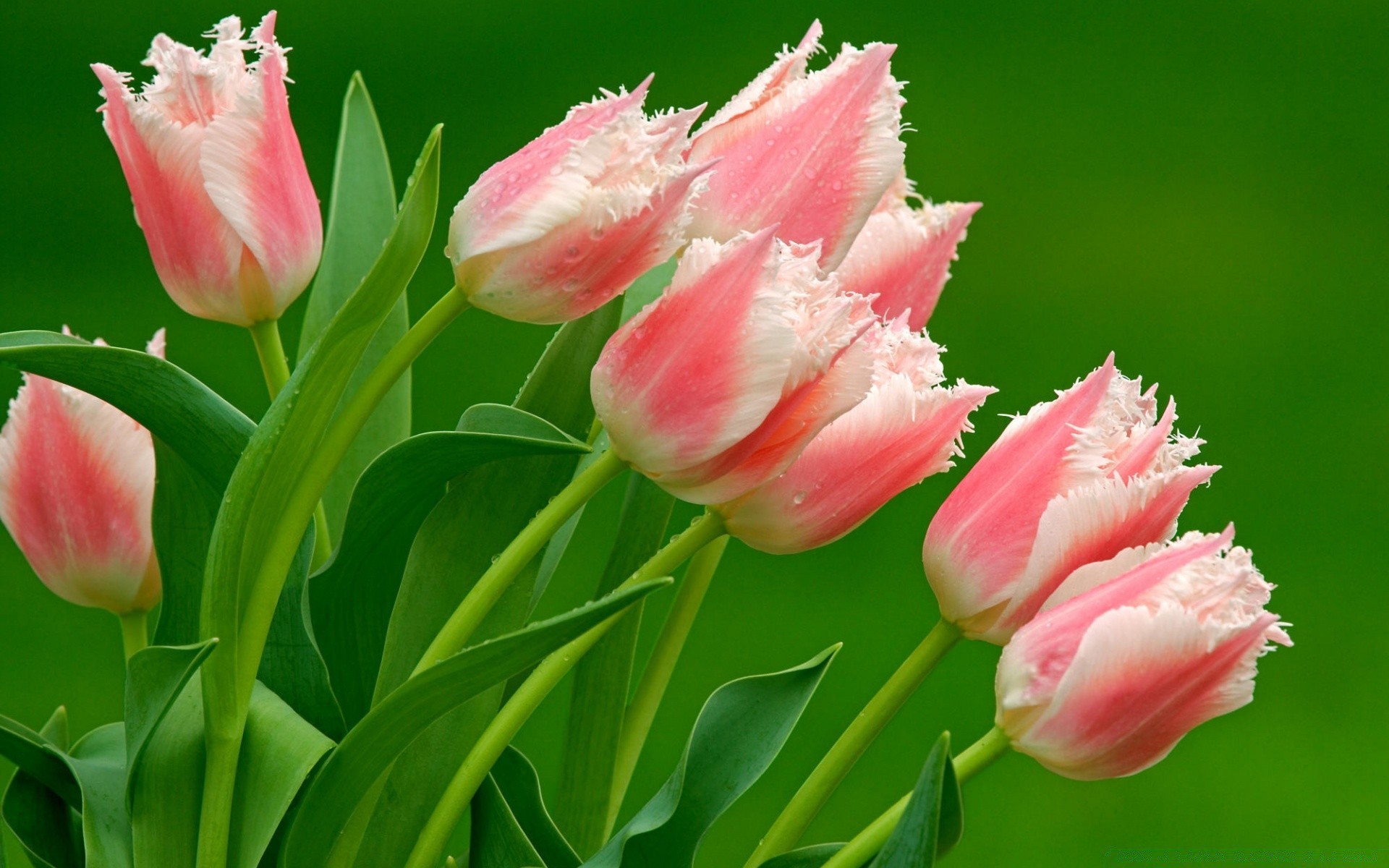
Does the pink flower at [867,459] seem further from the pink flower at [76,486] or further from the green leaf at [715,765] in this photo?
the pink flower at [76,486]

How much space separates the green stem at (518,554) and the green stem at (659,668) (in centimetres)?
10

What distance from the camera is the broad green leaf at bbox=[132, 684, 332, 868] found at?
300 mm

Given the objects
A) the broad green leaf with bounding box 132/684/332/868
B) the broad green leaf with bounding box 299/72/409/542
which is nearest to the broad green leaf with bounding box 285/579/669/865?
the broad green leaf with bounding box 132/684/332/868

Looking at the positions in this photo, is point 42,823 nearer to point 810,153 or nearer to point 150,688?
point 150,688

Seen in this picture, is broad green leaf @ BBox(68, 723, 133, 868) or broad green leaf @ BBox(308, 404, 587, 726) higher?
broad green leaf @ BBox(308, 404, 587, 726)

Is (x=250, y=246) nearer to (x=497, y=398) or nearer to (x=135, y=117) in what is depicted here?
(x=135, y=117)

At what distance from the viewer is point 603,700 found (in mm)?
389

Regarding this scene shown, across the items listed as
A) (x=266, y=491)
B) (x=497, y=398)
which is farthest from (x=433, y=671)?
(x=497, y=398)

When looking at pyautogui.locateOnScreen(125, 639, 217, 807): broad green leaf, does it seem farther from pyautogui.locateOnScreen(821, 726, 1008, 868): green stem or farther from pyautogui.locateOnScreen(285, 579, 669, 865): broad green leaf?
pyautogui.locateOnScreen(821, 726, 1008, 868): green stem

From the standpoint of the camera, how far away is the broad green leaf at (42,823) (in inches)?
13.8

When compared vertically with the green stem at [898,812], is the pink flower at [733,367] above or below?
above

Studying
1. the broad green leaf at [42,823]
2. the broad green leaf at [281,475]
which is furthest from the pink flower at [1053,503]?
the broad green leaf at [42,823]

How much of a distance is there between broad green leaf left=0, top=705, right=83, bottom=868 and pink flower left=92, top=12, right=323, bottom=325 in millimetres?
132

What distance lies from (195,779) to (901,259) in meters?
0.21
